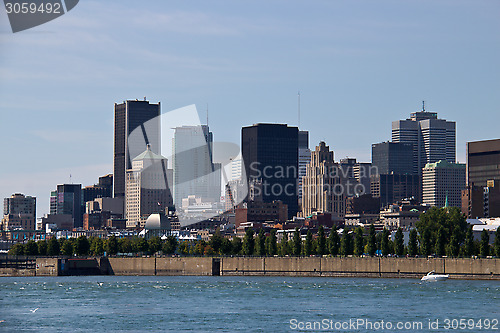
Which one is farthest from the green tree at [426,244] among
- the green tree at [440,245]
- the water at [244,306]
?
the water at [244,306]

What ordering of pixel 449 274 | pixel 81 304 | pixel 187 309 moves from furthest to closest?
pixel 449 274 → pixel 81 304 → pixel 187 309

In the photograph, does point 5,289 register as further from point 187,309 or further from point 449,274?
A: point 449,274

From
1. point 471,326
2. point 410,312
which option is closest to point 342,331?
point 471,326

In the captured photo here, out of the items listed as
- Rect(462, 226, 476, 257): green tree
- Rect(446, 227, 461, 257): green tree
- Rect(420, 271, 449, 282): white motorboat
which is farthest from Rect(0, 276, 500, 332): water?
Rect(446, 227, 461, 257): green tree

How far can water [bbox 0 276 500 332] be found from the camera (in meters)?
101

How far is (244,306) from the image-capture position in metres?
122

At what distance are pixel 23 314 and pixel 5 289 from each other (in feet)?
191

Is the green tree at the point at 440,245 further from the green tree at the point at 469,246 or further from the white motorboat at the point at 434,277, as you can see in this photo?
the white motorboat at the point at 434,277

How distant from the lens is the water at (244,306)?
100688 millimetres

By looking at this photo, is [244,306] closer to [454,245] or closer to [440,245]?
[454,245]

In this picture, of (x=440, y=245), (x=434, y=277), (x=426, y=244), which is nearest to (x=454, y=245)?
(x=440, y=245)

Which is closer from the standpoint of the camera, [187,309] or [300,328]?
[300,328]

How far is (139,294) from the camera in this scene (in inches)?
5846

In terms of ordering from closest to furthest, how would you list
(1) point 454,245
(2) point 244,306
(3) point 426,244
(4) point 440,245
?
(2) point 244,306, (1) point 454,245, (4) point 440,245, (3) point 426,244
